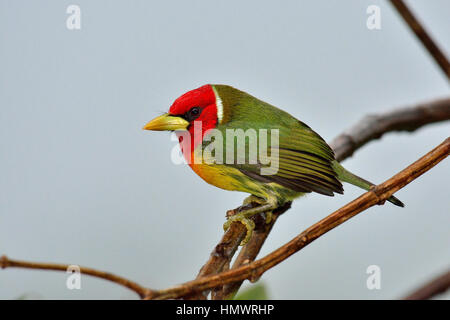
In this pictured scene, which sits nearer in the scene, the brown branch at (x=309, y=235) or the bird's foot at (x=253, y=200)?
the brown branch at (x=309, y=235)

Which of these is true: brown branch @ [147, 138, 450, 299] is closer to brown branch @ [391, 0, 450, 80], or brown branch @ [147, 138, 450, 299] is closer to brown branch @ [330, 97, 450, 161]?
brown branch @ [391, 0, 450, 80]

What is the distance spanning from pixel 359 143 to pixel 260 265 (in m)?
0.75

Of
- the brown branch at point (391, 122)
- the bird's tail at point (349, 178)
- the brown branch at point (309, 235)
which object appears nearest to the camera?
the brown branch at point (309, 235)

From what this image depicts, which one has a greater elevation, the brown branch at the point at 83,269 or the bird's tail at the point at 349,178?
the bird's tail at the point at 349,178

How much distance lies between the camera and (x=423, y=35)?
2.37 ft

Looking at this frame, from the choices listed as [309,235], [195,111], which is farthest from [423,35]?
[195,111]

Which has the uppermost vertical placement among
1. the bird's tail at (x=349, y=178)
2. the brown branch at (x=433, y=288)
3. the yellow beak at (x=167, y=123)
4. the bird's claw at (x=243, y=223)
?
the yellow beak at (x=167, y=123)

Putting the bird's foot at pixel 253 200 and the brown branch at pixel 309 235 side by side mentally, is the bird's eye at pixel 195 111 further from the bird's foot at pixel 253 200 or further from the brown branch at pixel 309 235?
the brown branch at pixel 309 235

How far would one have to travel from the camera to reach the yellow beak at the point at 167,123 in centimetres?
93

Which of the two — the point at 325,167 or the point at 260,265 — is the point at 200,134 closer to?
the point at 325,167

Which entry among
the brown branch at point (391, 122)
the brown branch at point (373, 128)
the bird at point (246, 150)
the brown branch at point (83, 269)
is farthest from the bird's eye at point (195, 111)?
the brown branch at point (83, 269)

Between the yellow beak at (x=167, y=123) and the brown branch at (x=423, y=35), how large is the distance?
45 centimetres

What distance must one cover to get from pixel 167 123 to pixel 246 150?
179mm
